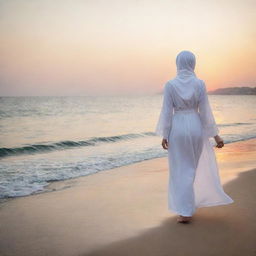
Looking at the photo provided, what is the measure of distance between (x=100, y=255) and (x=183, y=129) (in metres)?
1.68

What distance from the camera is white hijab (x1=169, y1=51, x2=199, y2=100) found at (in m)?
3.85

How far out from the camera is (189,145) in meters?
3.88

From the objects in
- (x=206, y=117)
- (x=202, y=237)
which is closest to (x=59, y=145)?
(x=206, y=117)

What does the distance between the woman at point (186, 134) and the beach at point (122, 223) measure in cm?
Answer: 30

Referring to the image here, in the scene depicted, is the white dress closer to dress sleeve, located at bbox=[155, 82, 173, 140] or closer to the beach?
dress sleeve, located at bbox=[155, 82, 173, 140]

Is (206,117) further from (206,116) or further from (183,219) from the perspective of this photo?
(183,219)

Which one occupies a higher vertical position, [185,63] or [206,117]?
[185,63]

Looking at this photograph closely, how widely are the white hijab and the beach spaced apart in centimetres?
155

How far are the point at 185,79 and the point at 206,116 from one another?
1.68ft

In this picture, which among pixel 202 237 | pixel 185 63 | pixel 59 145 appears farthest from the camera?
pixel 59 145

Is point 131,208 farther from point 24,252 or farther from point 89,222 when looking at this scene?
point 24,252

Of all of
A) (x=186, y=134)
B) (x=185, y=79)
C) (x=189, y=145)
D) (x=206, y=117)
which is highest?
(x=185, y=79)

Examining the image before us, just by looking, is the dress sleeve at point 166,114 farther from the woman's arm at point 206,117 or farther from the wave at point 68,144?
the wave at point 68,144

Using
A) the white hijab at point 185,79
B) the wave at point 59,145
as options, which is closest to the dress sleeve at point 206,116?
the white hijab at point 185,79
